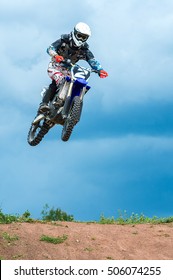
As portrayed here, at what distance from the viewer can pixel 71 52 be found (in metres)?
19.2

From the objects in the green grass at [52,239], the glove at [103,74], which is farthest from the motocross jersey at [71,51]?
the green grass at [52,239]

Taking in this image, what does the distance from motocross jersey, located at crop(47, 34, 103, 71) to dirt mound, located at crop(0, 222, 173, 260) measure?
4330 mm

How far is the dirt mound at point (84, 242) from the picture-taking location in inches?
703

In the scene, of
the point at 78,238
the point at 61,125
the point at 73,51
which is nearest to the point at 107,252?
the point at 78,238

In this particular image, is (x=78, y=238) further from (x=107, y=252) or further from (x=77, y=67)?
(x=77, y=67)

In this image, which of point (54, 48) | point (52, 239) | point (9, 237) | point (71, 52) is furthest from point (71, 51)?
point (9, 237)

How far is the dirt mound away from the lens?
17.9 m

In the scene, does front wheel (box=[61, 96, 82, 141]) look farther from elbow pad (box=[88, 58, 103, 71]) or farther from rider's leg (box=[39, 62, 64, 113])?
rider's leg (box=[39, 62, 64, 113])

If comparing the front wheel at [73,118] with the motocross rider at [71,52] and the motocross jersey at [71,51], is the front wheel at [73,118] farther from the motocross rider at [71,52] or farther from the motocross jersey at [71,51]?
the motocross jersey at [71,51]

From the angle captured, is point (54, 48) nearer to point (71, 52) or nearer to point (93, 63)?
point (71, 52)

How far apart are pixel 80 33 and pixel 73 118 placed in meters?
2.19

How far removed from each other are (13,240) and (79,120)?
A: 11.2ft

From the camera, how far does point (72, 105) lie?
1855 centimetres
